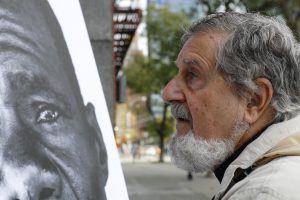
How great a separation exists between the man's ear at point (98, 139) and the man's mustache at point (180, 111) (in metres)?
0.92

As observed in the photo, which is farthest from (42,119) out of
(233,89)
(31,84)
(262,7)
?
(262,7)

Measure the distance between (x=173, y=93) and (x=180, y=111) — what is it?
46 mm

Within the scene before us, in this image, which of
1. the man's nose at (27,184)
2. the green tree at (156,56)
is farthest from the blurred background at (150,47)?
the man's nose at (27,184)

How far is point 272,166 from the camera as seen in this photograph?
1.08m

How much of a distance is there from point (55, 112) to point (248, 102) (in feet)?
3.54

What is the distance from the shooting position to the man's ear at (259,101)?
1.28m

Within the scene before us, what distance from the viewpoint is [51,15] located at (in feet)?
7.84

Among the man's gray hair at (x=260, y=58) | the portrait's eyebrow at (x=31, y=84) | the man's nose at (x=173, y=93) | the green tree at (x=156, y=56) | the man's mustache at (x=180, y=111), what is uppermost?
the man's gray hair at (x=260, y=58)

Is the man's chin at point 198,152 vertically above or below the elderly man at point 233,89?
below

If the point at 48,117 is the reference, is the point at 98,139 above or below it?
below

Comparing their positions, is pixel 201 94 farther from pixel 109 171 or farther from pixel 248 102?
pixel 109 171

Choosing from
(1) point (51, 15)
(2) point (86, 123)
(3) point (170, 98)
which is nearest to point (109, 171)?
(2) point (86, 123)

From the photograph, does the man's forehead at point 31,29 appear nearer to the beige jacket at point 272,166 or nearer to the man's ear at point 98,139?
the man's ear at point 98,139

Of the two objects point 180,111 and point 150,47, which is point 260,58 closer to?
point 180,111
